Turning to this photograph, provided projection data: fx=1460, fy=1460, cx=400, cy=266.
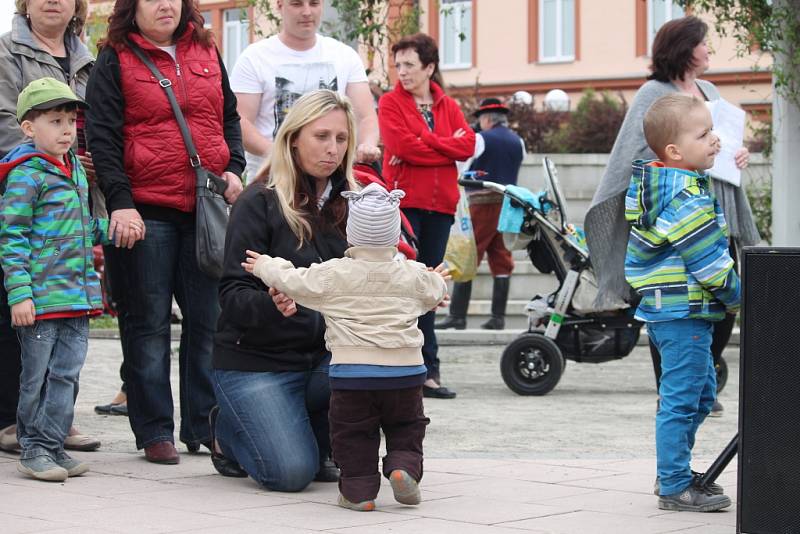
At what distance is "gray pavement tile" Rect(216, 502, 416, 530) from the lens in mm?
4938

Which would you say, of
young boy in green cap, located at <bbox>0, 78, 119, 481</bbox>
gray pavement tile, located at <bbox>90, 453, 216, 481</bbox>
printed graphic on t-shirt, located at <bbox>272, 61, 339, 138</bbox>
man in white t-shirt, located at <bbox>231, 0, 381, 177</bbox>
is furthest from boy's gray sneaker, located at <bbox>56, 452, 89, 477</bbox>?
printed graphic on t-shirt, located at <bbox>272, 61, 339, 138</bbox>

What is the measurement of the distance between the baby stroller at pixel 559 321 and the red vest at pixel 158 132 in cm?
356

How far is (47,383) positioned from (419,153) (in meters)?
3.47

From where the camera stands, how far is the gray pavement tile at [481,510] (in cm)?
506

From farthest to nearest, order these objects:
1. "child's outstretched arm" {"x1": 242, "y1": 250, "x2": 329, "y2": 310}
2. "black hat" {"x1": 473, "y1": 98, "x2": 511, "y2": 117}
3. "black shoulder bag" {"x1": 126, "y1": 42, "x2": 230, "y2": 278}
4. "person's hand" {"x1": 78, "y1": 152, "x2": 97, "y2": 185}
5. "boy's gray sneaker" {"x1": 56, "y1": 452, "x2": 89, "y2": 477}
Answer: "black hat" {"x1": 473, "y1": 98, "x2": 511, "y2": 117}
"person's hand" {"x1": 78, "y1": 152, "x2": 97, "y2": 185}
"black shoulder bag" {"x1": 126, "y1": 42, "x2": 230, "y2": 278}
"boy's gray sneaker" {"x1": 56, "y1": 452, "x2": 89, "y2": 477}
"child's outstretched arm" {"x1": 242, "y1": 250, "x2": 329, "y2": 310}

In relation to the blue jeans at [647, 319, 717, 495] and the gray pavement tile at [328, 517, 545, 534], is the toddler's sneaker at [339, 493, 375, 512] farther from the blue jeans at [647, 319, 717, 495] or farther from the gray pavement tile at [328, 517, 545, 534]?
the blue jeans at [647, 319, 717, 495]

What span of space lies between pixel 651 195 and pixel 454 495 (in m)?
1.36

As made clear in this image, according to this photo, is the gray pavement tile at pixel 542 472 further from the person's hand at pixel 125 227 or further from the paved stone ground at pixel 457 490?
the person's hand at pixel 125 227

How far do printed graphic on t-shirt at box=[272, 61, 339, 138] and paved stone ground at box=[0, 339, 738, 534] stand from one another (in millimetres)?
1770

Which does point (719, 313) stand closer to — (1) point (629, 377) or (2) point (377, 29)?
(1) point (629, 377)

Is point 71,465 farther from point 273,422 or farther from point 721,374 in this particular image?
point 721,374

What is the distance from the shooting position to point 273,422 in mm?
5727

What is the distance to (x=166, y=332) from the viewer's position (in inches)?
253

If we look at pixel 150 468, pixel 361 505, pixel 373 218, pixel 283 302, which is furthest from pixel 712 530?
pixel 150 468
